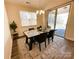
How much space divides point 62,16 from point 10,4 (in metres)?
4.06

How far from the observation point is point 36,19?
685 cm

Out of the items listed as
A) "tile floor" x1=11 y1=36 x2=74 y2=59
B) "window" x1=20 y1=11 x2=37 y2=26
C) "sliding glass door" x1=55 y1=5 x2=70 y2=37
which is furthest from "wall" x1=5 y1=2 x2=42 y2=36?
"sliding glass door" x1=55 y1=5 x2=70 y2=37

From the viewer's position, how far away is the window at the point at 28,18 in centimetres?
575

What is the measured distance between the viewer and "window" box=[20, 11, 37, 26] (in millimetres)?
5750

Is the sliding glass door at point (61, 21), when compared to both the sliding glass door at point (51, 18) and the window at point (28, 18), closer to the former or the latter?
the sliding glass door at point (51, 18)

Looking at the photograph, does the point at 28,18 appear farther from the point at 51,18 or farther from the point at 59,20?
the point at 59,20

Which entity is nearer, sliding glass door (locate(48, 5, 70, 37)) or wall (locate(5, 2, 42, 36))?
wall (locate(5, 2, 42, 36))

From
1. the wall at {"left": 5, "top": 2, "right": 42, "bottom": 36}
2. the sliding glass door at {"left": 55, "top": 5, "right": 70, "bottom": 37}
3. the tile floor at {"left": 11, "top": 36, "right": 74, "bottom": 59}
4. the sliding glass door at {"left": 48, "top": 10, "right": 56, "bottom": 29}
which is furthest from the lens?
the sliding glass door at {"left": 48, "top": 10, "right": 56, "bottom": 29}

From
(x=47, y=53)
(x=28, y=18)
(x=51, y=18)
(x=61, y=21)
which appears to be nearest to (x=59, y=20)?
(x=61, y=21)

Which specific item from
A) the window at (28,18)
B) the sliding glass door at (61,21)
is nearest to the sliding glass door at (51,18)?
the sliding glass door at (61,21)

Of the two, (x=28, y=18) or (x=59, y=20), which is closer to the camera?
(x=59, y=20)

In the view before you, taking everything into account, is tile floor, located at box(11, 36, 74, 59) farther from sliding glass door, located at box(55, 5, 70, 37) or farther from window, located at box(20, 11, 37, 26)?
window, located at box(20, 11, 37, 26)

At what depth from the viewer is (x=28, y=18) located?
6.16 meters
